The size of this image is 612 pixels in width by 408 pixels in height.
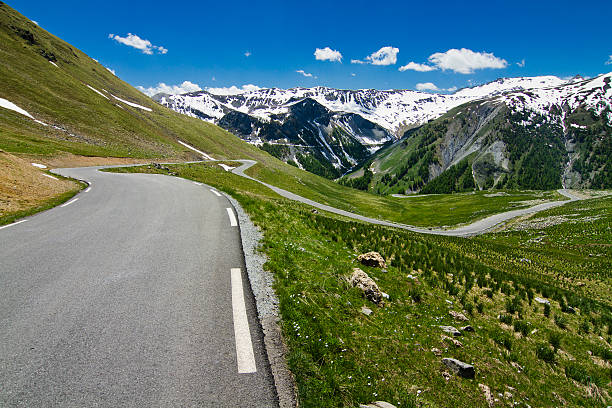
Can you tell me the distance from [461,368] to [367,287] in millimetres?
3173

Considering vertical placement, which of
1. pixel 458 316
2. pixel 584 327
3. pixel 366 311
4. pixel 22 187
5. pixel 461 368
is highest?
pixel 22 187

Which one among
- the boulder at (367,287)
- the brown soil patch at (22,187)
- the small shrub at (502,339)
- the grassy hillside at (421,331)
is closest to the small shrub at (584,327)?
the grassy hillside at (421,331)

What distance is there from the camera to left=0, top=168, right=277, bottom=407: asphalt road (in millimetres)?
4023

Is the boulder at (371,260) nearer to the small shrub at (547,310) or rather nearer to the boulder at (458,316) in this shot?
the boulder at (458,316)

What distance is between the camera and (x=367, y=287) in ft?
29.1

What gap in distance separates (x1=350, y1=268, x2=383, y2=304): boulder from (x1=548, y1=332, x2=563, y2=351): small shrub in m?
6.65

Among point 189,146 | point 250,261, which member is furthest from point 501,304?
point 189,146

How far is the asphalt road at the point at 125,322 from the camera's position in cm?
402

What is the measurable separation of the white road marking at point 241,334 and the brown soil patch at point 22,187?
14.7 m

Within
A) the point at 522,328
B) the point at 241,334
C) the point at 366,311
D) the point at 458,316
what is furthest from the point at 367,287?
the point at 522,328

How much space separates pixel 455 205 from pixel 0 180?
133 m

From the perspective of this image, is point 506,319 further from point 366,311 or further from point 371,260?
point 366,311

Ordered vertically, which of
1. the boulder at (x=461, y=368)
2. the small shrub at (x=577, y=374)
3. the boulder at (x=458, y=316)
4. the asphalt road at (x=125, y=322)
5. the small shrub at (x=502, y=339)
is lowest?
the small shrub at (x=577, y=374)

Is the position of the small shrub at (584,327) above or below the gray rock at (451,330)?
below
